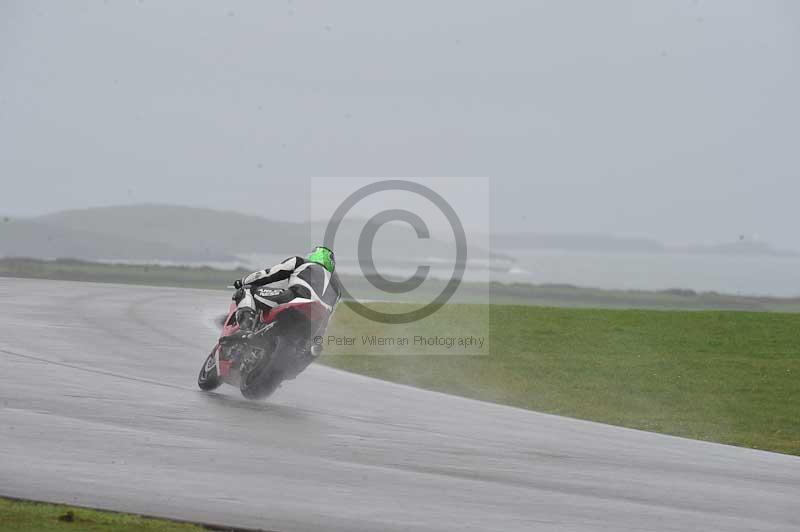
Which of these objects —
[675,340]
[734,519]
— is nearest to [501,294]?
[675,340]

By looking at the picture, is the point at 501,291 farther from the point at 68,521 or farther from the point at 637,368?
the point at 68,521

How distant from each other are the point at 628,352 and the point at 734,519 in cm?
1412

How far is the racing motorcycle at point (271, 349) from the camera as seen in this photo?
1320 cm

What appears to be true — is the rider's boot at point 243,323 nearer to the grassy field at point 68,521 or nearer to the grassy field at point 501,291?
the grassy field at point 68,521

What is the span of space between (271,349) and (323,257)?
119cm

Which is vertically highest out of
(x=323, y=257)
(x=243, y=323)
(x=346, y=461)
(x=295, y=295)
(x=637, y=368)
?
(x=323, y=257)

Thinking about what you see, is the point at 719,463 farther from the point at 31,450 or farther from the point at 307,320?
the point at 31,450

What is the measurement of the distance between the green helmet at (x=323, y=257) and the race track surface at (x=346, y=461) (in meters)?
1.65

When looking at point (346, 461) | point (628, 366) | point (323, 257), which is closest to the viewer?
point (346, 461)

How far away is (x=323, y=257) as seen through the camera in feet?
44.4

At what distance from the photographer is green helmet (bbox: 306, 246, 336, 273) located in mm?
13469

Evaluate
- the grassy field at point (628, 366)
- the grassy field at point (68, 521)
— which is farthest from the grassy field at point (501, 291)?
the grassy field at point (68, 521)

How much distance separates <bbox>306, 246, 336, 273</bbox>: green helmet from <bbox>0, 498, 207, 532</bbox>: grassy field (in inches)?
231

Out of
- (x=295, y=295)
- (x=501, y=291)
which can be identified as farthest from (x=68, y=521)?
(x=501, y=291)
